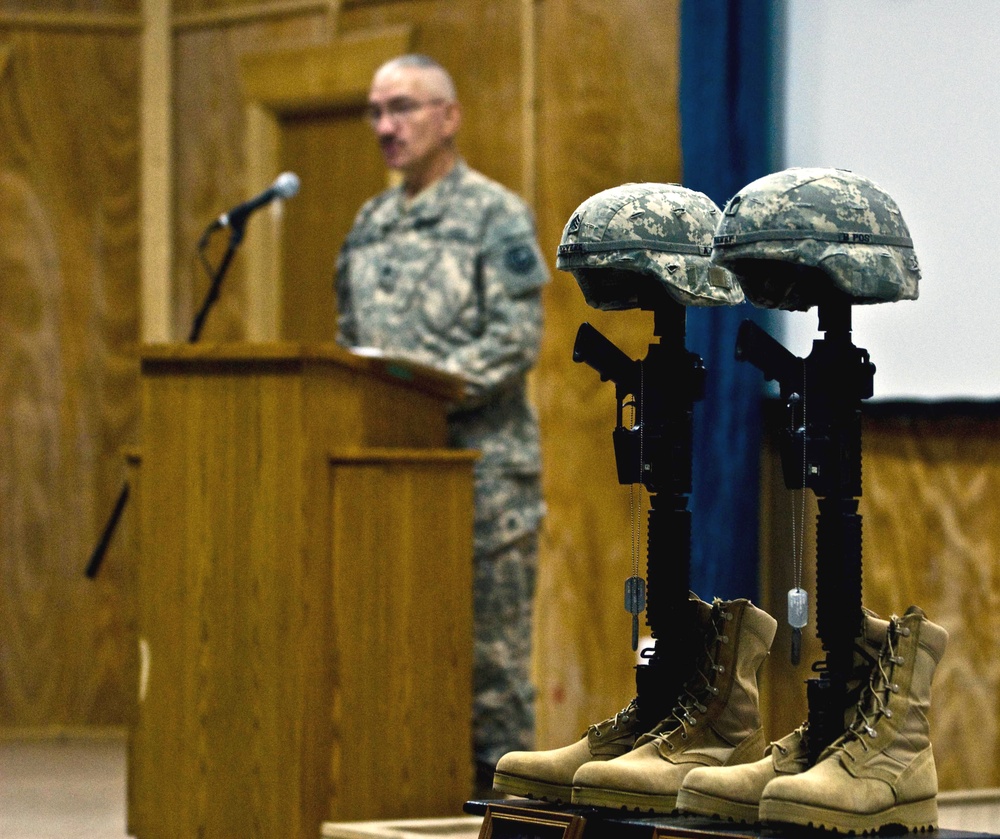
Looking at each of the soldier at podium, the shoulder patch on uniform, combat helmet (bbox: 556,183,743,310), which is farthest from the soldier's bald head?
combat helmet (bbox: 556,183,743,310)

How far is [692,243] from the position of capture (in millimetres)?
2230

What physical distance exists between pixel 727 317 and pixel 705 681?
2.02 metres

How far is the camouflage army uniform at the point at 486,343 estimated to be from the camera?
3.58 metres

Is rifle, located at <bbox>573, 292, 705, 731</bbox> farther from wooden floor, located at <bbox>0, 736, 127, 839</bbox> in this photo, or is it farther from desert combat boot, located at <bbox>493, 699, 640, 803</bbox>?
wooden floor, located at <bbox>0, 736, 127, 839</bbox>

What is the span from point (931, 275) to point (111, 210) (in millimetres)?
2745

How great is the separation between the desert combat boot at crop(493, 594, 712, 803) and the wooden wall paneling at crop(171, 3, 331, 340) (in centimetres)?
319

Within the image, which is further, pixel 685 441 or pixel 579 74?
pixel 579 74

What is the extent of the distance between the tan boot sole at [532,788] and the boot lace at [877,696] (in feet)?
1.23

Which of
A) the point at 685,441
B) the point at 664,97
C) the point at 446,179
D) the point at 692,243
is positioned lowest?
the point at 685,441

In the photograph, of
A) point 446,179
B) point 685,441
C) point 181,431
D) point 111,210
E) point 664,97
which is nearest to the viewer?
point 685,441

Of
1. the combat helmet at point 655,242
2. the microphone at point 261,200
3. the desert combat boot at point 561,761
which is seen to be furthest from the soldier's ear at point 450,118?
the desert combat boot at point 561,761

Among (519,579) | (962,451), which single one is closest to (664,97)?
(962,451)

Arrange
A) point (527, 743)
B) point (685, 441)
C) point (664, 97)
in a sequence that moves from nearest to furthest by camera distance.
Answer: point (685, 441) → point (527, 743) → point (664, 97)

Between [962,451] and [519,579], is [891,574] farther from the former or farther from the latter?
[519,579]
